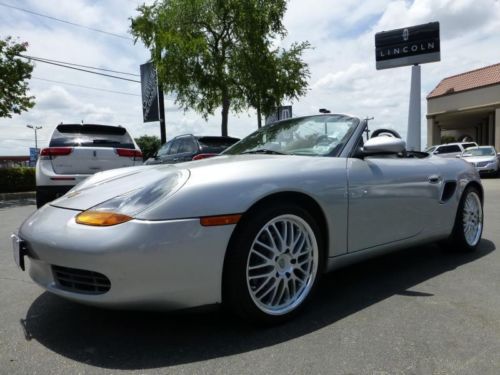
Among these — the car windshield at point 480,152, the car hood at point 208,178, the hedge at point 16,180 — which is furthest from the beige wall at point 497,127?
the car hood at point 208,178

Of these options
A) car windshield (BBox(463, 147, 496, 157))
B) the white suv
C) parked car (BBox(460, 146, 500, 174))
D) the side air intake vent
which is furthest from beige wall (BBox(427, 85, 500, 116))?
the side air intake vent

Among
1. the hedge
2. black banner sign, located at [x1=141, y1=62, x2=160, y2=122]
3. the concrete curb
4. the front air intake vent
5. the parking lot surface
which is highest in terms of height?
black banner sign, located at [x1=141, y1=62, x2=160, y2=122]

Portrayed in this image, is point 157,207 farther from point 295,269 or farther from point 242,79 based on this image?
point 242,79

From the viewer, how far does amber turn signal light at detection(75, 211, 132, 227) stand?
7.10 feet

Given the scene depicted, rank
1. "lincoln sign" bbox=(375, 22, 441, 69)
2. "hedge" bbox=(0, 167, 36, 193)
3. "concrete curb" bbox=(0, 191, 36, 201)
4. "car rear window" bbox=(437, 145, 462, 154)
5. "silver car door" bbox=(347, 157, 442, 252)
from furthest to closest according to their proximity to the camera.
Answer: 1. "lincoln sign" bbox=(375, 22, 441, 69)
2. "car rear window" bbox=(437, 145, 462, 154)
3. "hedge" bbox=(0, 167, 36, 193)
4. "concrete curb" bbox=(0, 191, 36, 201)
5. "silver car door" bbox=(347, 157, 442, 252)

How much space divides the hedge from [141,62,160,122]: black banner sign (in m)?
4.64

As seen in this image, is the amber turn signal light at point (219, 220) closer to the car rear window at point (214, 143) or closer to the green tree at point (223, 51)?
the car rear window at point (214, 143)

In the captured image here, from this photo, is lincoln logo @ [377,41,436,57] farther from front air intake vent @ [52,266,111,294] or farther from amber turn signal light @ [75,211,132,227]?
front air intake vent @ [52,266,111,294]

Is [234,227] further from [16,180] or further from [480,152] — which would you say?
[480,152]

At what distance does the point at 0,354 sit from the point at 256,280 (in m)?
1.31

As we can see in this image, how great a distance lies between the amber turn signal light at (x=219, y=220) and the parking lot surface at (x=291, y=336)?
0.47m

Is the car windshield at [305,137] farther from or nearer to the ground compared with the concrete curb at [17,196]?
farther from the ground

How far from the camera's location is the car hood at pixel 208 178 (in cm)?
231

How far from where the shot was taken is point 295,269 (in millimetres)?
2650
